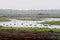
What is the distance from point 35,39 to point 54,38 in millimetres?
2663

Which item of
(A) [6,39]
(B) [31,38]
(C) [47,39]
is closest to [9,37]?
(A) [6,39]

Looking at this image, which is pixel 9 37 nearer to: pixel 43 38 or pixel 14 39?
pixel 14 39

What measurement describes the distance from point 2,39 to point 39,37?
214 inches

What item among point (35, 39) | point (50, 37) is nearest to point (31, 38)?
point (35, 39)

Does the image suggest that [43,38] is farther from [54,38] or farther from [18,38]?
[18,38]

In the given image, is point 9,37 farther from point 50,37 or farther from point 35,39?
point 50,37

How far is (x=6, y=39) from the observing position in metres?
29.9

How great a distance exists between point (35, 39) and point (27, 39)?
3.71 feet

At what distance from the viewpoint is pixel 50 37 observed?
31.2m

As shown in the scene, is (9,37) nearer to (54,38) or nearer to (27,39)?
(27,39)

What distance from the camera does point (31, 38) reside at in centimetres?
3064

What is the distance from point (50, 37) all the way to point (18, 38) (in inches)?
182

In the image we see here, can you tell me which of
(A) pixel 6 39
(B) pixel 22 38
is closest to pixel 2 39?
(A) pixel 6 39

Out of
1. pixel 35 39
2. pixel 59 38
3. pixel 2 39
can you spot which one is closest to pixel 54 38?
pixel 59 38
